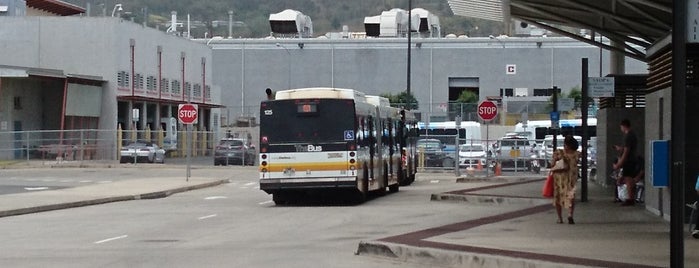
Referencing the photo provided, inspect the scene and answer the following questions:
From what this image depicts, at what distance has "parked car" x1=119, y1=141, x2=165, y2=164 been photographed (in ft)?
204

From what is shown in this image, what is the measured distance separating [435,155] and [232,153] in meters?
11.7

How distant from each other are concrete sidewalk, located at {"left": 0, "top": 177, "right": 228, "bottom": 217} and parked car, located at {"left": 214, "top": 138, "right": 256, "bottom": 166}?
18908 millimetres

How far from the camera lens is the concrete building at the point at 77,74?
6538 centimetres

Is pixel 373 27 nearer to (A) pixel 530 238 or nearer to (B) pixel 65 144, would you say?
(B) pixel 65 144

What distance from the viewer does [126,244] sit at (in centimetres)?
1938

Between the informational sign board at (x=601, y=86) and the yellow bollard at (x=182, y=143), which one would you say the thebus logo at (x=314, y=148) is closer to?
the informational sign board at (x=601, y=86)

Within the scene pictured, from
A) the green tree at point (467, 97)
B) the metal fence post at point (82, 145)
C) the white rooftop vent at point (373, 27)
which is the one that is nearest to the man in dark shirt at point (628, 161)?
the metal fence post at point (82, 145)

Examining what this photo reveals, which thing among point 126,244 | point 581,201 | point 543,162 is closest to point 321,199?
point 581,201

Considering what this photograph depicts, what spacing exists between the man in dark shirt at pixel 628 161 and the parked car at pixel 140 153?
39.1 metres

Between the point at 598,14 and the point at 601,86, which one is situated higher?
the point at 598,14

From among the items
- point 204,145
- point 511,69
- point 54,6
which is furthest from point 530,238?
point 54,6

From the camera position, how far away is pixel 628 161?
81.8 feet

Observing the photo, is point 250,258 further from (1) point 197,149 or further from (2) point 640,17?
(1) point 197,149

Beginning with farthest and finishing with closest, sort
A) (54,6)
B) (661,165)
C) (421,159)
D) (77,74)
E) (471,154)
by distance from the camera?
1. (54,6)
2. (77,74)
3. (421,159)
4. (471,154)
5. (661,165)
